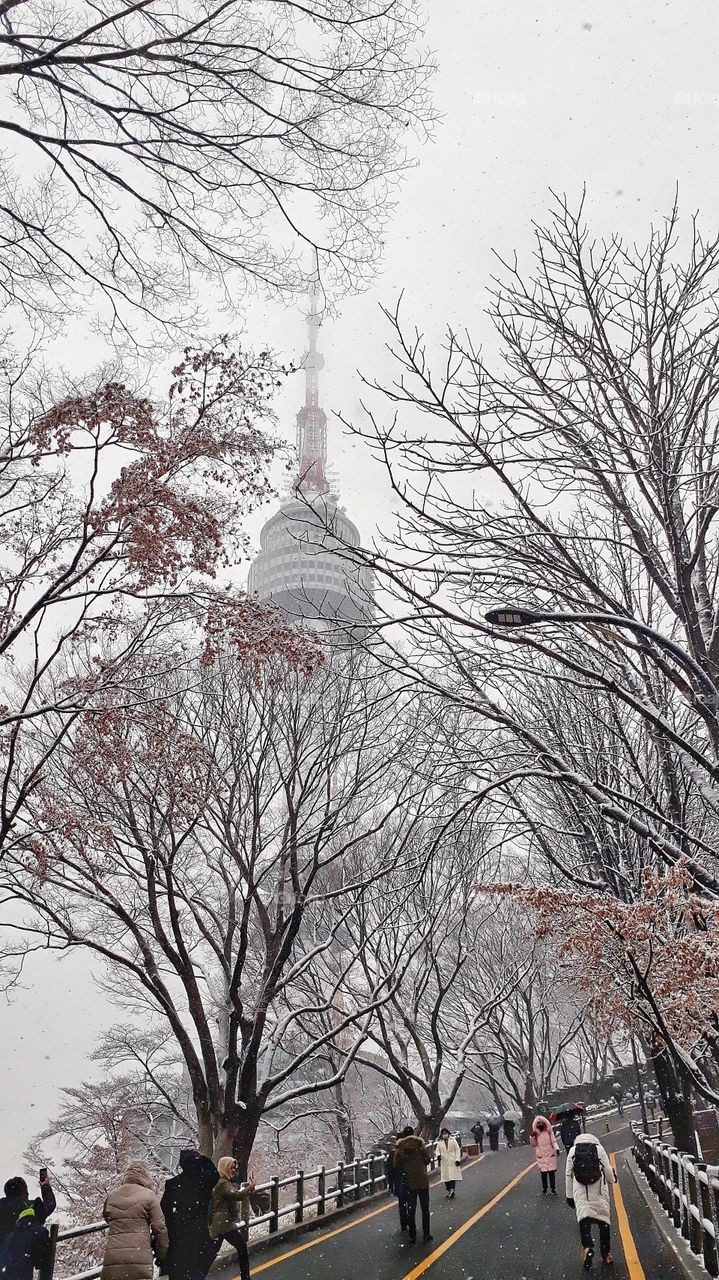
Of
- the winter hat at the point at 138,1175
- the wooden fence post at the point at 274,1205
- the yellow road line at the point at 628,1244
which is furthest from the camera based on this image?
the wooden fence post at the point at 274,1205

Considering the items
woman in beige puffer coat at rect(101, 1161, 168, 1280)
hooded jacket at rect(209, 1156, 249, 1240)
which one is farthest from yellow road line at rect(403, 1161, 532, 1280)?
woman in beige puffer coat at rect(101, 1161, 168, 1280)

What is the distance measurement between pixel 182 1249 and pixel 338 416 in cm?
727

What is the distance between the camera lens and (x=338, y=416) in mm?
8148

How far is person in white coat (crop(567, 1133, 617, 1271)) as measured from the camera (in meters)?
8.89

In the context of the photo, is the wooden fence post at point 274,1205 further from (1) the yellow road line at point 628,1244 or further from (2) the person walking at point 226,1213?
(1) the yellow road line at point 628,1244

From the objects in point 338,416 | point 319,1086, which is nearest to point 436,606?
point 338,416

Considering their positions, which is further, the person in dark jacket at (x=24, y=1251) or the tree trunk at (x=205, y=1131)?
the tree trunk at (x=205, y=1131)

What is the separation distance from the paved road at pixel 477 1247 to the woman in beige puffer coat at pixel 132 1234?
10.2ft

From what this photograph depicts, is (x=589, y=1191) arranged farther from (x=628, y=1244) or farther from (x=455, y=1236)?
(x=455, y=1236)

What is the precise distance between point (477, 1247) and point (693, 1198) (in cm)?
275

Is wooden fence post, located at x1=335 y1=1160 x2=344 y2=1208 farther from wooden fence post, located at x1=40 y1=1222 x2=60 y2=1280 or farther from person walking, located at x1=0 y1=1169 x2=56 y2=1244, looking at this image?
wooden fence post, located at x1=40 y1=1222 x2=60 y2=1280

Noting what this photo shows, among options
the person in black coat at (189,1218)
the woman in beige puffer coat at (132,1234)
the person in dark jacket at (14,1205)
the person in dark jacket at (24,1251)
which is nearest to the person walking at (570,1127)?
the person in black coat at (189,1218)

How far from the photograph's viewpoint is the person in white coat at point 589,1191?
8.89 m

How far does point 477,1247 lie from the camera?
1022 centimetres
